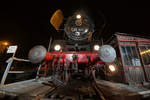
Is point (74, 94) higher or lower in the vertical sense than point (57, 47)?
lower

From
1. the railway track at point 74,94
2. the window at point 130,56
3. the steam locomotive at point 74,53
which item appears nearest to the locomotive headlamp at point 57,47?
the steam locomotive at point 74,53

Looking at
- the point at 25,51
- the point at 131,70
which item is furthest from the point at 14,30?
the point at 131,70

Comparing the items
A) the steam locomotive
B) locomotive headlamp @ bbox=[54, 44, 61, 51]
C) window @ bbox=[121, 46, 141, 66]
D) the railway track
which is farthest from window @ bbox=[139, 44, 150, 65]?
locomotive headlamp @ bbox=[54, 44, 61, 51]

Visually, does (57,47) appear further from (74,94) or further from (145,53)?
(145,53)

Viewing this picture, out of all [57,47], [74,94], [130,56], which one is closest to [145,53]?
[130,56]

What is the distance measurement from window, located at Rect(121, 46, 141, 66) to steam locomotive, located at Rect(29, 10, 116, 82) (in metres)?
1.10

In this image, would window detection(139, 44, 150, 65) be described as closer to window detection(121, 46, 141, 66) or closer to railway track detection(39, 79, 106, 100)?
window detection(121, 46, 141, 66)

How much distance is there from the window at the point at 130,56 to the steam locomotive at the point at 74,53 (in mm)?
1095

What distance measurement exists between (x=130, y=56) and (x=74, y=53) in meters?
4.47

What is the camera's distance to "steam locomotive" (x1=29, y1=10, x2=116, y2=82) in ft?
6.20

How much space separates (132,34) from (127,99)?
5.46m

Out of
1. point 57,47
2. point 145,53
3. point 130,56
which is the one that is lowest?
point 130,56

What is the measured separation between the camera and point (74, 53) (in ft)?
9.32

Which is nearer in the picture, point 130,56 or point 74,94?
point 74,94
